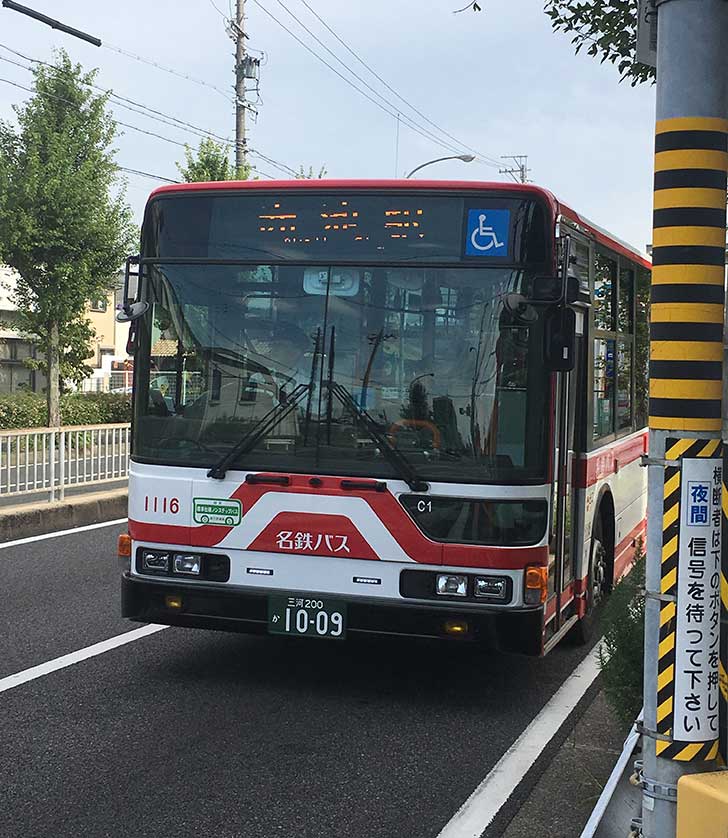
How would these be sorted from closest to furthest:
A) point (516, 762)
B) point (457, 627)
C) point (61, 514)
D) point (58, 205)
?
point (516, 762), point (457, 627), point (61, 514), point (58, 205)

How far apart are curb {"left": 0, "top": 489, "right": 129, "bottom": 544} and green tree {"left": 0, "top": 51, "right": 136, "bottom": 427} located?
38.5 ft

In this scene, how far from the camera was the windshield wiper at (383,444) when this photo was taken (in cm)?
595

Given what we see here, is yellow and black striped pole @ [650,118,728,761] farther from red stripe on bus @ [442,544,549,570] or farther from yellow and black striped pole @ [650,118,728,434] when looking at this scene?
red stripe on bus @ [442,544,549,570]

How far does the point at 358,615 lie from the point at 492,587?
729mm

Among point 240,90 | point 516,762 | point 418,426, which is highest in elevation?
point 240,90

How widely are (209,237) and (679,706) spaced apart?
3.92 meters

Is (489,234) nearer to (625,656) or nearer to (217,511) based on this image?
(217,511)

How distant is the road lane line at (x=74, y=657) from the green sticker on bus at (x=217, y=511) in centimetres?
143

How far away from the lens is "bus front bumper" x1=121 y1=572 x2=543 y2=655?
19.5 ft

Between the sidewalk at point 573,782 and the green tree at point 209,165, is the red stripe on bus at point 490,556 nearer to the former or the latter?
the sidewalk at point 573,782

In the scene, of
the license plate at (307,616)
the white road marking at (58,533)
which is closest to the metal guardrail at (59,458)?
the white road marking at (58,533)

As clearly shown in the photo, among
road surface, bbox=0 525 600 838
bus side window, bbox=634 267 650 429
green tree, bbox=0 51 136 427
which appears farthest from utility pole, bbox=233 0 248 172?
road surface, bbox=0 525 600 838

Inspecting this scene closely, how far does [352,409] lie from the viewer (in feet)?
20.0

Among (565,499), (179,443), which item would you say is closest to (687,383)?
(565,499)
